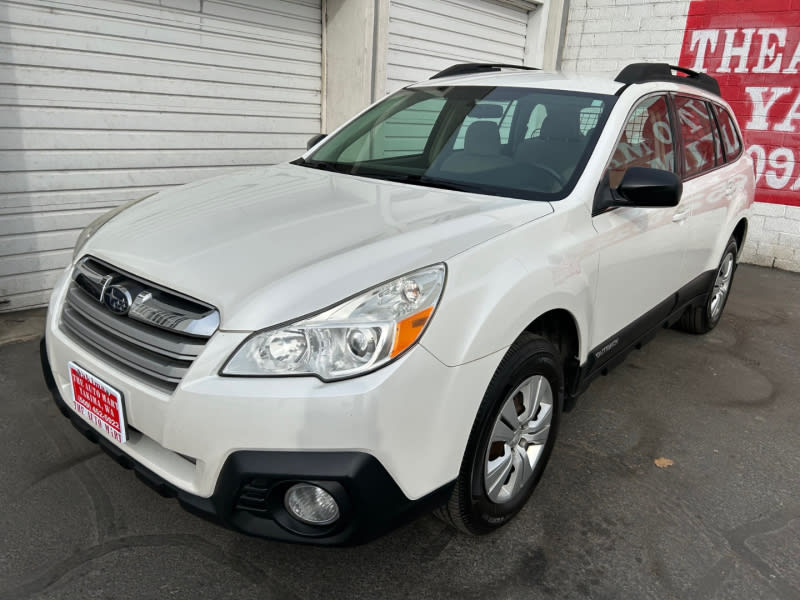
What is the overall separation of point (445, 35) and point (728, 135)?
358cm

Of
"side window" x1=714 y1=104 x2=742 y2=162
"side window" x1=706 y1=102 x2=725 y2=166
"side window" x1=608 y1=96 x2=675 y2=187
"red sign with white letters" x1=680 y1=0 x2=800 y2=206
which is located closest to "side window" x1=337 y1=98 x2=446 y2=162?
"side window" x1=608 y1=96 x2=675 y2=187

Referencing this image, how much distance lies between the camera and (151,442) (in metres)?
1.92

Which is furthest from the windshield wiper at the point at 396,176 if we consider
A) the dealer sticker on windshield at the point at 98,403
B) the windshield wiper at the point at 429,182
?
the dealer sticker on windshield at the point at 98,403

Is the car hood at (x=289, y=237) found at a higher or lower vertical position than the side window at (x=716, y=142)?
lower

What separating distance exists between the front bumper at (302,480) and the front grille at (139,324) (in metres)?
0.33

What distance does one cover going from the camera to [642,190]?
8.26 feet

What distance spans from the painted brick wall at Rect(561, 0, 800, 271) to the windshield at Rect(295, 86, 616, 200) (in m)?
5.21

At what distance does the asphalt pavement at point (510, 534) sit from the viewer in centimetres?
206

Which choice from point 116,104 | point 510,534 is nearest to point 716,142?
point 510,534

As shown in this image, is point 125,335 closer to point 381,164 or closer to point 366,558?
point 366,558

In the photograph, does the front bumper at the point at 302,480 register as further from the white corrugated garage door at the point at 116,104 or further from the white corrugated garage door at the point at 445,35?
the white corrugated garage door at the point at 445,35

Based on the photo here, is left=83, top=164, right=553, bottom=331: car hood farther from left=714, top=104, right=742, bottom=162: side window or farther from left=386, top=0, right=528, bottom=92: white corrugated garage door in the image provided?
left=386, top=0, right=528, bottom=92: white corrugated garage door

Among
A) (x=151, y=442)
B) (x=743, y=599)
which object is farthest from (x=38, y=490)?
(x=743, y=599)

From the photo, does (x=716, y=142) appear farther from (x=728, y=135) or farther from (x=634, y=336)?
(x=634, y=336)
